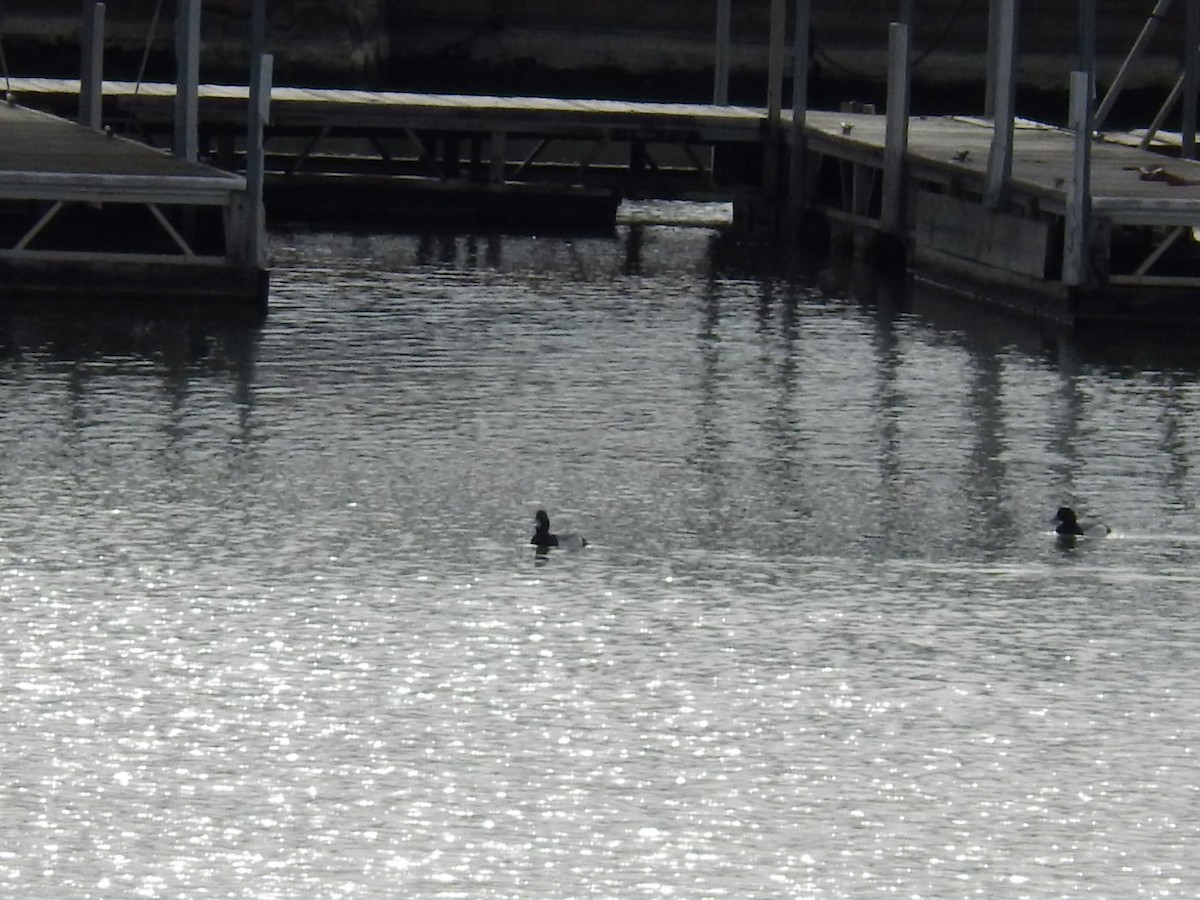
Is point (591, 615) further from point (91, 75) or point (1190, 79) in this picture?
point (91, 75)

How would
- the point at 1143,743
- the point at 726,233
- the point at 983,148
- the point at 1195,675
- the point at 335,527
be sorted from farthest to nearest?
the point at 726,233
the point at 983,148
the point at 335,527
the point at 1195,675
the point at 1143,743

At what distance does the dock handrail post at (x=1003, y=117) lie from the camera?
93.7ft

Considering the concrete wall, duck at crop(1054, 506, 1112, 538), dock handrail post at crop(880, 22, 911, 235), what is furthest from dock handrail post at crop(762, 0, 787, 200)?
duck at crop(1054, 506, 1112, 538)

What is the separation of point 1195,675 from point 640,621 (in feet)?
9.13

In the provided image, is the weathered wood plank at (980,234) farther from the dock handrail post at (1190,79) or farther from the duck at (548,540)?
the duck at (548,540)

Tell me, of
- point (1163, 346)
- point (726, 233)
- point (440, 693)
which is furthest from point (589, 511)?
point (726, 233)

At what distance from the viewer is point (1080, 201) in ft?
86.1

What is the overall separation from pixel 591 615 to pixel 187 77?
14.2 m

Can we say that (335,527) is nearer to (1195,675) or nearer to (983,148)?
(1195,675)

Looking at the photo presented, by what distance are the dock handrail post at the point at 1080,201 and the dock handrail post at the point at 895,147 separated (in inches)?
216

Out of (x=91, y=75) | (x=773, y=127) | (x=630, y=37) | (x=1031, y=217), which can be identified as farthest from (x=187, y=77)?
(x=630, y=37)

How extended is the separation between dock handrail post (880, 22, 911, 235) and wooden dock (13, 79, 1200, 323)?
24 mm

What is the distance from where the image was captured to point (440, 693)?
1367 cm

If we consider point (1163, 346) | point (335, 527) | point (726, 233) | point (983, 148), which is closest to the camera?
point (335, 527)
